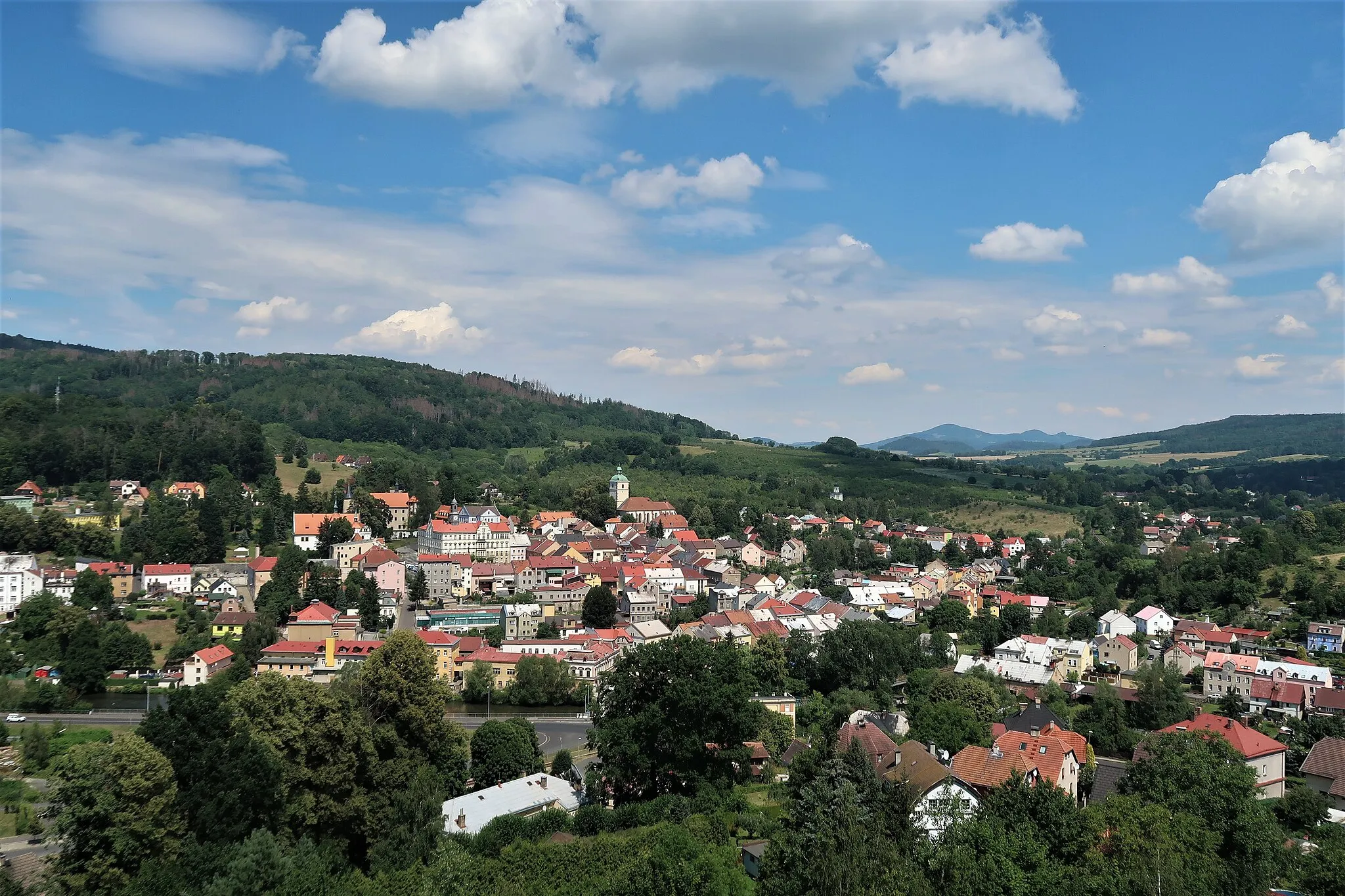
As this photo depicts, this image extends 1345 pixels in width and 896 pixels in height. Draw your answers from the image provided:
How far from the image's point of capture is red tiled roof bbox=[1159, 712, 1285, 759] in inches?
1121

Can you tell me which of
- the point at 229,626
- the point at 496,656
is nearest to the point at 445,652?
the point at 496,656

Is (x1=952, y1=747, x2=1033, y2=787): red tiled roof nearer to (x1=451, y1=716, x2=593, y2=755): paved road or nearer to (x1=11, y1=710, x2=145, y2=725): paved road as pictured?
(x1=451, y1=716, x2=593, y2=755): paved road

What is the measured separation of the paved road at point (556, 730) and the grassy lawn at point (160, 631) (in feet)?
51.4

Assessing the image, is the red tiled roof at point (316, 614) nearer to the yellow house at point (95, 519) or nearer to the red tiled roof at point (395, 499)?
the yellow house at point (95, 519)

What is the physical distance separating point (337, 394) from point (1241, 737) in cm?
10807

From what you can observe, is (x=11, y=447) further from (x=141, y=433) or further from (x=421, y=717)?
(x=421, y=717)

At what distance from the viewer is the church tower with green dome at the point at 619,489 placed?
80.6 metres

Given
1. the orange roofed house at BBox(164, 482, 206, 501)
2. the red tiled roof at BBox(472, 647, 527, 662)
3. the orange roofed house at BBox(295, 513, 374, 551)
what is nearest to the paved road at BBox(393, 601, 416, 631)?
the red tiled roof at BBox(472, 647, 527, 662)

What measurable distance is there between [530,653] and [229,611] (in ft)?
51.2

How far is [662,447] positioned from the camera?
108m

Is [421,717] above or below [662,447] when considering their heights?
below

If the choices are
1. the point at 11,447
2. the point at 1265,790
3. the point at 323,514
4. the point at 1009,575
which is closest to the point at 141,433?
the point at 11,447

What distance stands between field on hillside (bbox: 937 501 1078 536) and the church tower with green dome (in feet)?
94.6

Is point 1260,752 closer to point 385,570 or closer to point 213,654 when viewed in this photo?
point 213,654
